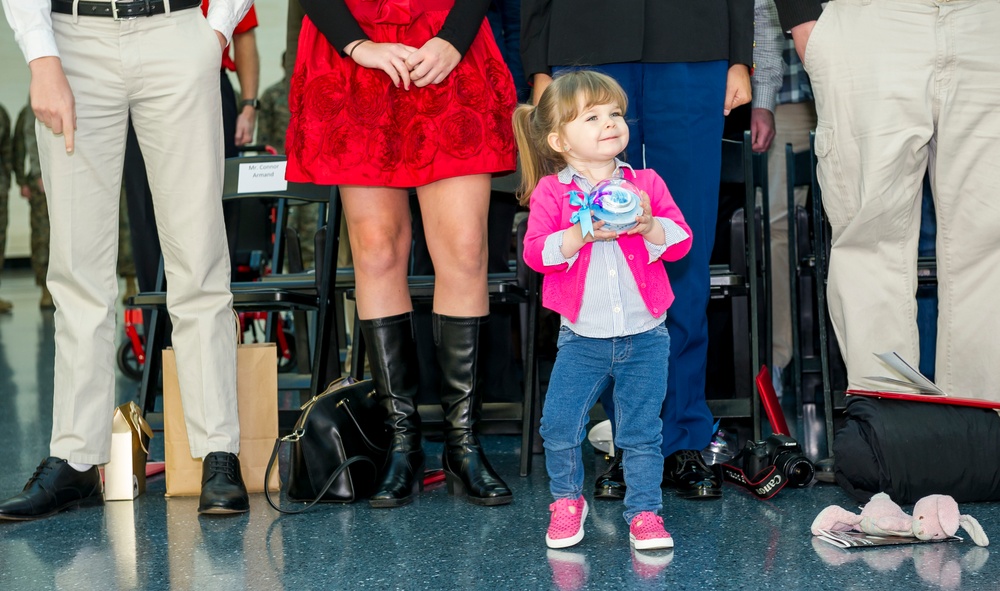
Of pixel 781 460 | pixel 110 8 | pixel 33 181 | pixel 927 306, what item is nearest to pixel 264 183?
pixel 110 8

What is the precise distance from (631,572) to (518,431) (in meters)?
1.29

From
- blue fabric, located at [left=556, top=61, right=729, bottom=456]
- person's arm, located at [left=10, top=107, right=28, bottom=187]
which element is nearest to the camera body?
blue fabric, located at [left=556, top=61, right=729, bottom=456]

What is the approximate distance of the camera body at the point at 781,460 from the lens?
88.4 inches

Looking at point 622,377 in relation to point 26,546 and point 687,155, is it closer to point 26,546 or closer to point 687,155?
point 687,155

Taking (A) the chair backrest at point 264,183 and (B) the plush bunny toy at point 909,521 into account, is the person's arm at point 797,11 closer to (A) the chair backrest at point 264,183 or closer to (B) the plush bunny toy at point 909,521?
(B) the plush bunny toy at point 909,521

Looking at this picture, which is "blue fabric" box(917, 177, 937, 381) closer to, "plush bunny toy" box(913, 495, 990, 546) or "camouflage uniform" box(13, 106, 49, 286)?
"plush bunny toy" box(913, 495, 990, 546)

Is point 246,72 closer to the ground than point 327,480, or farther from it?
farther from it

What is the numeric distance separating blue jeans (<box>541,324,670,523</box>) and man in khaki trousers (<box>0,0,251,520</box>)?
0.76 metres

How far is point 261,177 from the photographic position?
3182 millimetres

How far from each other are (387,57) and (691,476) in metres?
1.13

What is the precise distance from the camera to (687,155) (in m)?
→ 2.28

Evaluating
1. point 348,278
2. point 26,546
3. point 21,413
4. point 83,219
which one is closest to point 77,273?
point 83,219

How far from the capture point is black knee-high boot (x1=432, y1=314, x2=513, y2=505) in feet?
7.57

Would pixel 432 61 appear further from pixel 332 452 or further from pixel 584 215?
pixel 332 452
